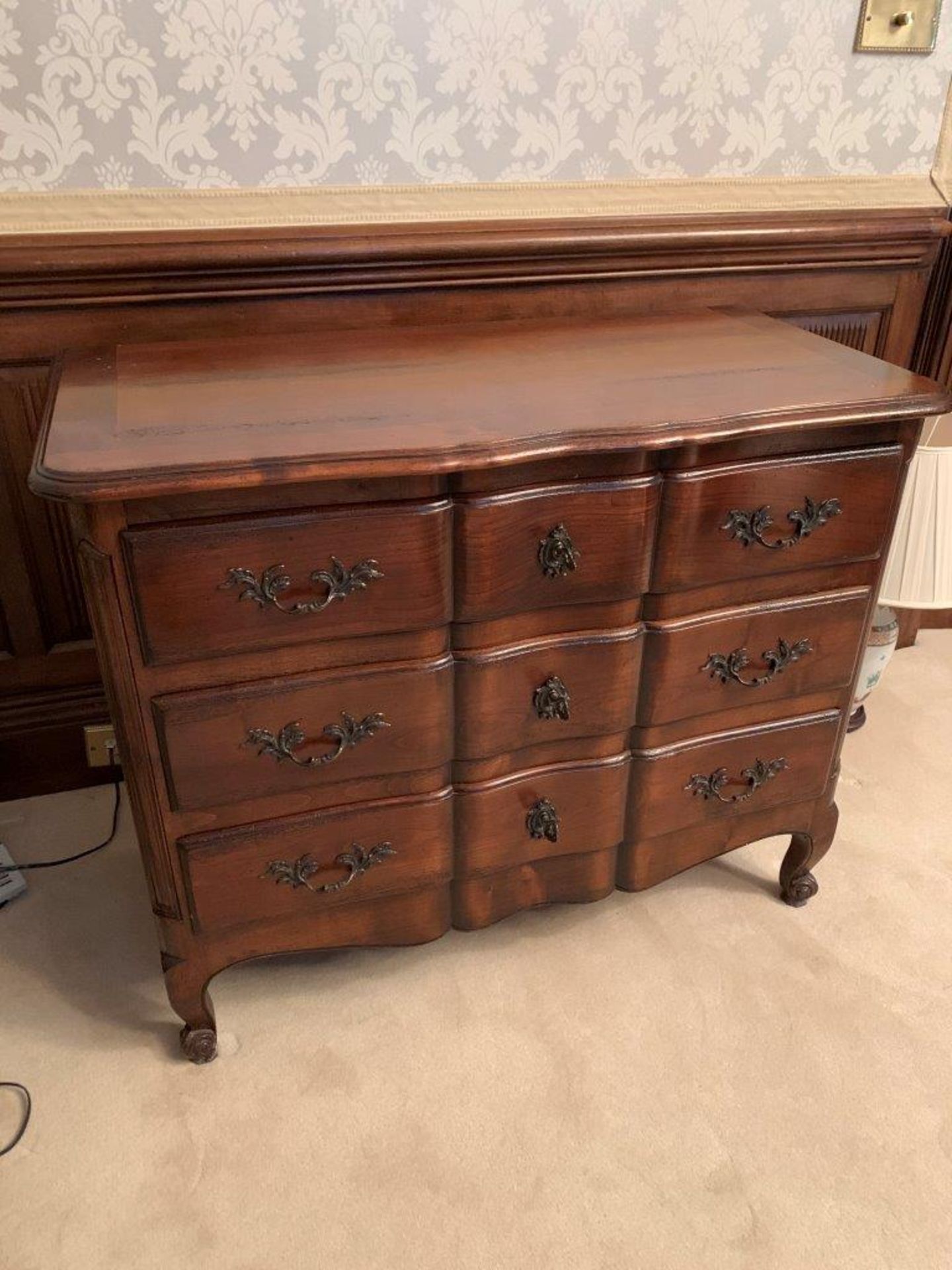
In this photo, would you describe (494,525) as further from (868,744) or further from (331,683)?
(868,744)

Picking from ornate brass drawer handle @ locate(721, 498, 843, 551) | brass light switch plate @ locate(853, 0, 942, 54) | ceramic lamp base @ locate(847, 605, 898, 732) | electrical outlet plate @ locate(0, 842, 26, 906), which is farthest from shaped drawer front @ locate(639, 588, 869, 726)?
electrical outlet plate @ locate(0, 842, 26, 906)

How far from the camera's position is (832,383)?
4.29 feet

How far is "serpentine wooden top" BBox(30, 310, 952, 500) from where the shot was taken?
1056 millimetres

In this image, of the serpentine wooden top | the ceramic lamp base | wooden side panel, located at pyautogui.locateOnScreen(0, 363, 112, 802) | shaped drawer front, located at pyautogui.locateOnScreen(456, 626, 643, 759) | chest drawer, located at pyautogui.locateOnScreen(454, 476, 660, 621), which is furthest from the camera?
the ceramic lamp base

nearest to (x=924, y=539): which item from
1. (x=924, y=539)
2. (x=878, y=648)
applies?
(x=924, y=539)

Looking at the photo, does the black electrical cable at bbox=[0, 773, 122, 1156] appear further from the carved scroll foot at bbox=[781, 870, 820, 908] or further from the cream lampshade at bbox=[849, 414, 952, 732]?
the cream lampshade at bbox=[849, 414, 952, 732]

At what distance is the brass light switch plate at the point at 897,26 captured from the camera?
5.49ft

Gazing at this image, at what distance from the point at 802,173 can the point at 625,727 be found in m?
1.10

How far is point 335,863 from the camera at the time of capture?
1361mm

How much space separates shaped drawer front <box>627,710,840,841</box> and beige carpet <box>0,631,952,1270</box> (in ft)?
0.86

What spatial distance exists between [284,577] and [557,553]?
334 mm

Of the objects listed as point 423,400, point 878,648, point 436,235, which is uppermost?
point 436,235

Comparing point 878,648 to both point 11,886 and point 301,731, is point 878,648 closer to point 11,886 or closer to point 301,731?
point 301,731

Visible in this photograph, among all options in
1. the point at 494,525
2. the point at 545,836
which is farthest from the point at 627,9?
the point at 545,836
